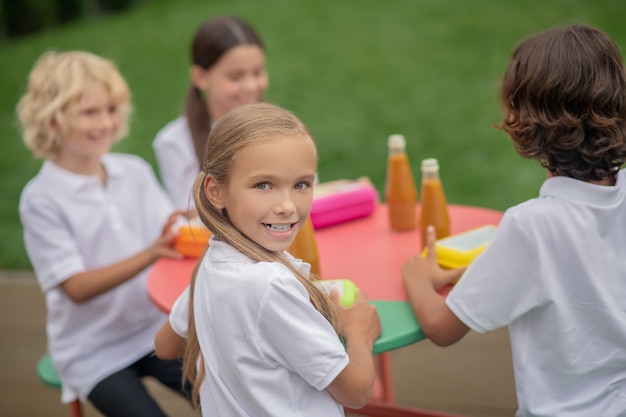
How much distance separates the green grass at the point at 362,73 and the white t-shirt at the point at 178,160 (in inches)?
87.7

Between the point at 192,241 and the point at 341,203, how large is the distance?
502 millimetres

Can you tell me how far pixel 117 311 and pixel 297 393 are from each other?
3.90ft

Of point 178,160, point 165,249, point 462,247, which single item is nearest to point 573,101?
point 462,247

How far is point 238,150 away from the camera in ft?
5.55

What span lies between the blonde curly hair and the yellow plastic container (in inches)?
47.8

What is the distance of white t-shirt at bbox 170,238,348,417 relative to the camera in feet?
5.39

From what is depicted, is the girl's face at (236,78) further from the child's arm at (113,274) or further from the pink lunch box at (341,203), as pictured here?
the child's arm at (113,274)

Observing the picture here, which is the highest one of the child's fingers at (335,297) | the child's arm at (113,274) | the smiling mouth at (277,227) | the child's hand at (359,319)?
the smiling mouth at (277,227)

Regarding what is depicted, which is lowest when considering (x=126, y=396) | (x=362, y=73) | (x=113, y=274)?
(x=126, y=396)

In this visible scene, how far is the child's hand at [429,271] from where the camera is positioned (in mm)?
2113

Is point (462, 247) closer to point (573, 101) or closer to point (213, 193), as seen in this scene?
point (573, 101)

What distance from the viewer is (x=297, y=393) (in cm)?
171

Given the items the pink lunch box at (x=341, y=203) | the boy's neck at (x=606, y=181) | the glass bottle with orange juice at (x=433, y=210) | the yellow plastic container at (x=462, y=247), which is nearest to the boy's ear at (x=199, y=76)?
the pink lunch box at (x=341, y=203)

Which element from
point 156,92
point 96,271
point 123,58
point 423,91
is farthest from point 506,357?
point 123,58
